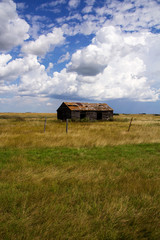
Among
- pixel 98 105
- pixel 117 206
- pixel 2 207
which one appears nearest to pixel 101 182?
pixel 117 206

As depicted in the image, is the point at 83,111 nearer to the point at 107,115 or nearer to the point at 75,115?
the point at 75,115

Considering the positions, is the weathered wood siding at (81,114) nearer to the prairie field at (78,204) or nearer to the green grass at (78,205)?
the prairie field at (78,204)

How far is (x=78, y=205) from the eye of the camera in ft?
10.1

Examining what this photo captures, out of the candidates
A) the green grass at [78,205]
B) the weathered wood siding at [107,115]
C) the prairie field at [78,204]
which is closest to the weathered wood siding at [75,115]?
the weathered wood siding at [107,115]

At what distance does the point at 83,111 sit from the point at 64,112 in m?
4.75

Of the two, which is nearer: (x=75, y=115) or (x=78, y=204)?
(x=78, y=204)

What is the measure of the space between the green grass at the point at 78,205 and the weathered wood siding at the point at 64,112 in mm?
28835

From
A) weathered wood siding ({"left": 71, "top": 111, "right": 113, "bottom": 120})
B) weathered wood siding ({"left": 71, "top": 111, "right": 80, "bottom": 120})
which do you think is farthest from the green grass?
weathered wood siding ({"left": 71, "top": 111, "right": 113, "bottom": 120})

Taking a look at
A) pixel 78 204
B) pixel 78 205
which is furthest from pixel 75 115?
pixel 78 205

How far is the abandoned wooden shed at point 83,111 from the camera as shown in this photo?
109ft

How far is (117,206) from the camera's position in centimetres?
311

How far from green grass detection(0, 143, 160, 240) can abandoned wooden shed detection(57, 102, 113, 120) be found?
28.1 metres

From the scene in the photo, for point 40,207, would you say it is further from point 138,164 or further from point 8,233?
point 138,164

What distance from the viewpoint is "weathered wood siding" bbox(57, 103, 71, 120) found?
33.8 meters
